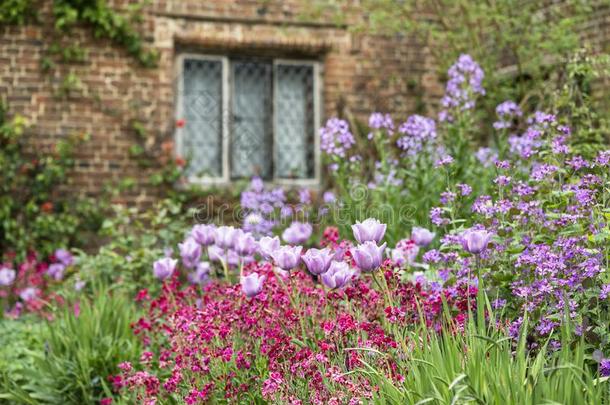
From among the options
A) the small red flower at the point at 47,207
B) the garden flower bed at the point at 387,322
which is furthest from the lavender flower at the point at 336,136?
the small red flower at the point at 47,207

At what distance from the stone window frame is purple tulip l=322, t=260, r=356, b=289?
19.3ft

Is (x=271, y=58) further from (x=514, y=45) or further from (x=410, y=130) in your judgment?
(x=410, y=130)

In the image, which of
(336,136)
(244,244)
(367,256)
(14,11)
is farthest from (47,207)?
(367,256)

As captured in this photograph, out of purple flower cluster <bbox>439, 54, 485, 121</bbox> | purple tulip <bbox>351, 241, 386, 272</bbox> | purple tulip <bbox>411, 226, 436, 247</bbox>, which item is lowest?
purple tulip <bbox>411, 226, 436, 247</bbox>

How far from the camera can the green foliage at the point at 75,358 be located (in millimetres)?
4531

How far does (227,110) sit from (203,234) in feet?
17.5

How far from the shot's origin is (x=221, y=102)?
9.39 m

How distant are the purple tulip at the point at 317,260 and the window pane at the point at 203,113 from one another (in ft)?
20.4

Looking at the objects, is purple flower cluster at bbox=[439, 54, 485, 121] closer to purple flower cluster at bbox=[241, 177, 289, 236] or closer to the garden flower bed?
the garden flower bed

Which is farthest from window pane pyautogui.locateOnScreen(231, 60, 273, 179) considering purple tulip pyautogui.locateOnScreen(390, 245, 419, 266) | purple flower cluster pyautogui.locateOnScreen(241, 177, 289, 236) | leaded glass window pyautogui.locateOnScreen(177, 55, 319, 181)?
purple tulip pyautogui.locateOnScreen(390, 245, 419, 266)

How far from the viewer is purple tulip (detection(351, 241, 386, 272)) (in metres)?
2.99

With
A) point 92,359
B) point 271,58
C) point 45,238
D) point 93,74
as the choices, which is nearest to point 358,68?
point 271,58

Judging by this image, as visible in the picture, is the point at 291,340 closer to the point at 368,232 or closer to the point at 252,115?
the point at 368,232

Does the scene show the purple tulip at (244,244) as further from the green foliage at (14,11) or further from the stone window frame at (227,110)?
the green foliage at (14,11)
